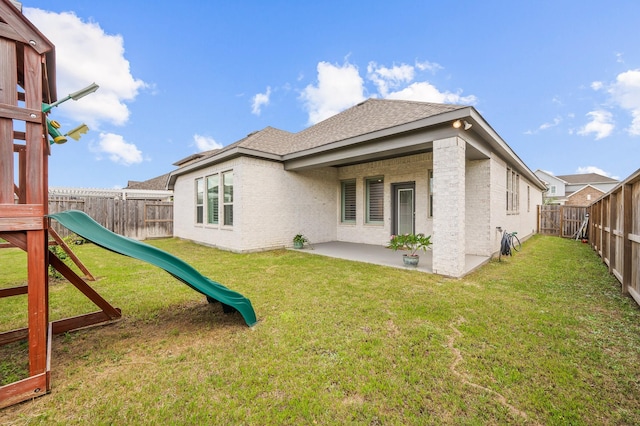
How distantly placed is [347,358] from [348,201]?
8.44 m

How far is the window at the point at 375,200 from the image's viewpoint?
9594 mm

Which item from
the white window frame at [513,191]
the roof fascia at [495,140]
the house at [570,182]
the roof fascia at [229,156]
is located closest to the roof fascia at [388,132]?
the roof fascia at [495,140]

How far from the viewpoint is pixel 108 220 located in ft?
38.4

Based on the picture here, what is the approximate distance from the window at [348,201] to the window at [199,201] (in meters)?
5.60

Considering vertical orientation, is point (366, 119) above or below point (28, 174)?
above

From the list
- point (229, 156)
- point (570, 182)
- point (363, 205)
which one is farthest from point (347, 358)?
point (570, 182)

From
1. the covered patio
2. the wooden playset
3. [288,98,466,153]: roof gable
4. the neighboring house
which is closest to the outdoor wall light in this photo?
[288,98,466,153]: roof gable

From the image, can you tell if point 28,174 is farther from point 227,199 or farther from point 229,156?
point 227,199

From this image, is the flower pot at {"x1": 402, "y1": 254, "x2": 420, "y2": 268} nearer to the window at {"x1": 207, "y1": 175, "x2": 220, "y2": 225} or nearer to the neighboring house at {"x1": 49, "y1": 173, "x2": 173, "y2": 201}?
the window at {"x1": 207, "y1": 175, "x2": 220, "y2": 225}

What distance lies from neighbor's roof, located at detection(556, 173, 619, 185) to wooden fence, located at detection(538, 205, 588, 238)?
31.5m

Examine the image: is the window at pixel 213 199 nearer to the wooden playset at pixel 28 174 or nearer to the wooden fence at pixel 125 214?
the wooden fence at pixel 125 214

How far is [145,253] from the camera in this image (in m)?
2.60

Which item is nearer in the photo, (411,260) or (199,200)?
(411,260)

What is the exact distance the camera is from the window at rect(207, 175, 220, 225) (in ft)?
30.6
